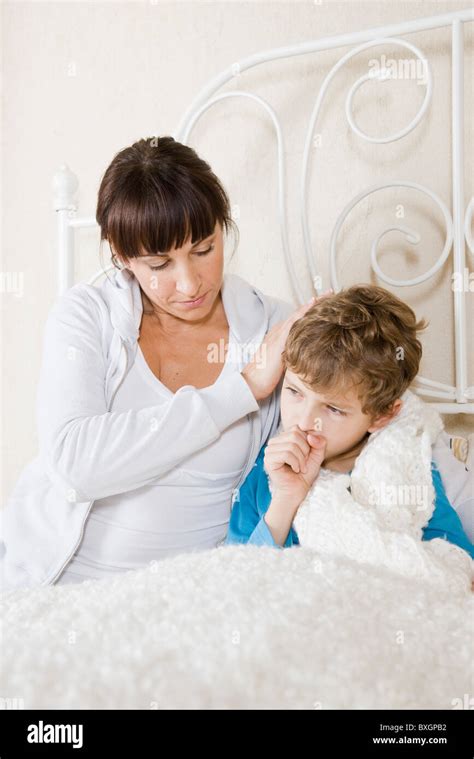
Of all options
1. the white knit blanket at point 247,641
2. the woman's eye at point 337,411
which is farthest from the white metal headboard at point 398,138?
the white knit blanket at point 247,641

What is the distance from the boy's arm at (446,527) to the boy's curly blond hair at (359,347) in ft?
0.61

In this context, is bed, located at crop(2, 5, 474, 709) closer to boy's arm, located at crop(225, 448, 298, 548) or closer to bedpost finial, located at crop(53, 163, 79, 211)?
boy's arm, located at crop(225, 448, 298, 548)

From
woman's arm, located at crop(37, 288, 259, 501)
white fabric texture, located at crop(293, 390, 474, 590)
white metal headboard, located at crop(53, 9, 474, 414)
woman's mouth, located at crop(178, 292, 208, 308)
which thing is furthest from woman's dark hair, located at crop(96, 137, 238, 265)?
white fabric texture, located at crop(293, 390, 474, 590)

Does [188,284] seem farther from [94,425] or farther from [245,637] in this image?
[245,637]

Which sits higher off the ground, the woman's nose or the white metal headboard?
the white metal headboard

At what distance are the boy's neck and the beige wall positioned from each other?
1.21 feet

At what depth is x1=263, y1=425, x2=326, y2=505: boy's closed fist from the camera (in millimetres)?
1120

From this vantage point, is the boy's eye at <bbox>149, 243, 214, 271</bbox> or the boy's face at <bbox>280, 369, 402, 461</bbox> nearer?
the boy's face at <bbox>280, 369, 402, 461</bbox>

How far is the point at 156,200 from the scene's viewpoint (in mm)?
1235

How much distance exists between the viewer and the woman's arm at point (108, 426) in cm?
120

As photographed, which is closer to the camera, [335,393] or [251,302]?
[335,393]

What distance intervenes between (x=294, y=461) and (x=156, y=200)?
1.67 ft

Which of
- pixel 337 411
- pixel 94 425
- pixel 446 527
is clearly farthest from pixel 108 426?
pixel 446 527

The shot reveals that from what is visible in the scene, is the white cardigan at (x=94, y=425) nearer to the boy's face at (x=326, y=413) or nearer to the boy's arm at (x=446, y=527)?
the boy's face at (x=326, y=413)
